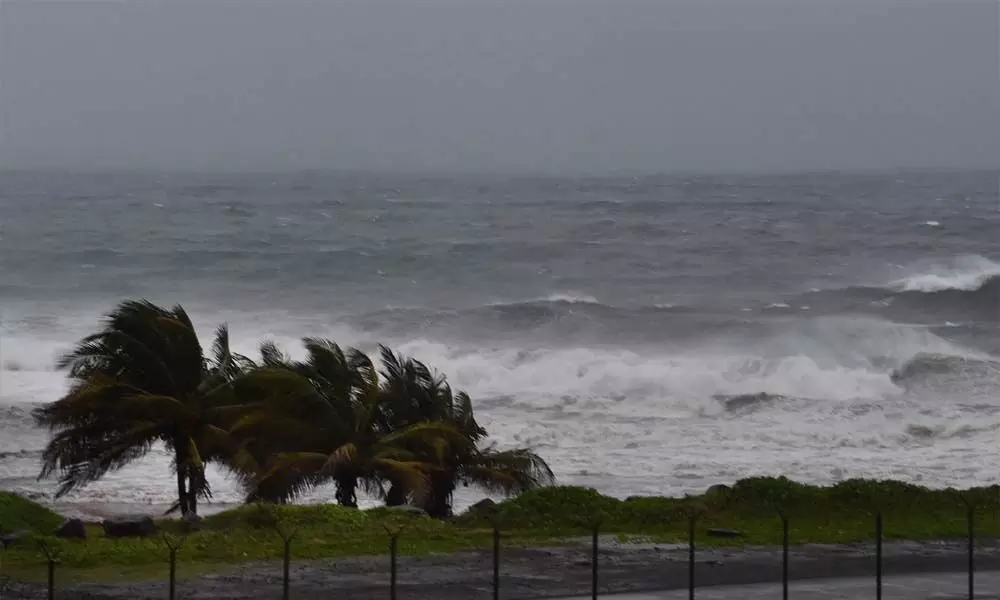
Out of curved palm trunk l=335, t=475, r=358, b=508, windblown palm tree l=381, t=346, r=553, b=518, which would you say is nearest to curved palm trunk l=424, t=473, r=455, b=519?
windblown palm tree l=381, t=346, r=553, b=518

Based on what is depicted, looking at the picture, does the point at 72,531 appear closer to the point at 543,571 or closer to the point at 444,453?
the point at 444,453

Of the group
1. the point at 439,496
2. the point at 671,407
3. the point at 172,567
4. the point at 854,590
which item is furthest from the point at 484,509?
the point at 671,407

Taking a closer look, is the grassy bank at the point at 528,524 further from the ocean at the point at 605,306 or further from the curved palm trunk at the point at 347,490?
the ocean at the point at 605,306

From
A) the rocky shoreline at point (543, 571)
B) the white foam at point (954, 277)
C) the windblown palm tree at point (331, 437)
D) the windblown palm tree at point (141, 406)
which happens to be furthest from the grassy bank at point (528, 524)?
the white foam at point (954, 277)

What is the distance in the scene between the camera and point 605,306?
53.8 m

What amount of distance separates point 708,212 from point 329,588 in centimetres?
7540

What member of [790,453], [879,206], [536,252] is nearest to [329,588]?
[790,453]

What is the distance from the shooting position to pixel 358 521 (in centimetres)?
1539

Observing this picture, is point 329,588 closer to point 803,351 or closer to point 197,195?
point 803,351

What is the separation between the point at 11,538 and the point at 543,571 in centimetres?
576

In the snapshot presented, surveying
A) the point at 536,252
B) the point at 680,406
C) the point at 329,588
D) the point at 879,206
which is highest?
the point at 879,206

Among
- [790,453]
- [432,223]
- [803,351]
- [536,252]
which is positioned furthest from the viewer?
[432,223]

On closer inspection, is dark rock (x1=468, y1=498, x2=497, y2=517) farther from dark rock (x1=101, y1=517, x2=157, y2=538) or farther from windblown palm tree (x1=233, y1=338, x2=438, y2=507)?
dark rock (x1=101, y1=517, x2=157, y2=538)

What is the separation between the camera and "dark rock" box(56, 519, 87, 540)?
48.5ft
